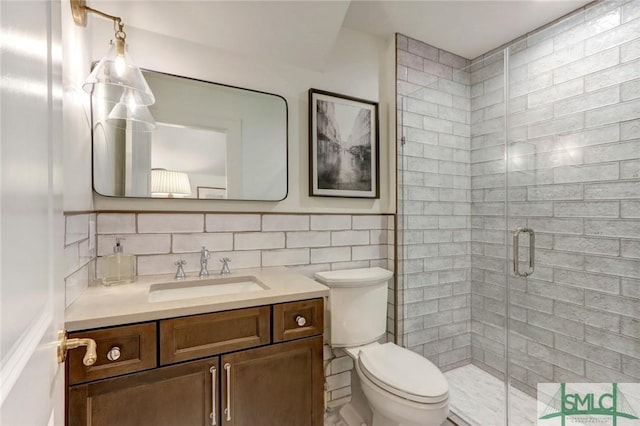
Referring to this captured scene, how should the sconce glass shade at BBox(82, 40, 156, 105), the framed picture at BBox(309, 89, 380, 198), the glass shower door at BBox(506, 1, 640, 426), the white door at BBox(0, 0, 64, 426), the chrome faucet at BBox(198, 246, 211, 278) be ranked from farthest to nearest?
the framed picture at BBox(309, 89, 380, 198)
the glass shower door at BBox(506, 1, 640, 426)
the chrome faucet at BBox(198, 246, 211, 278)
the sconce glass shade at BBox(82, 40, 156, 105)
the white door at BBox(0, 0, 64, 426)

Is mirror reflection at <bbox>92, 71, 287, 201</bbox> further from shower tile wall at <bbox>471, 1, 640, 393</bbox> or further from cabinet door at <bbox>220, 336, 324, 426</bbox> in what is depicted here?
shower tile wall at <bbox>471, 1, 640, 393</bbox>

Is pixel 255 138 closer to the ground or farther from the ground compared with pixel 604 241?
farther from the ground

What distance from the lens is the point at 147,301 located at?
1.10 meters

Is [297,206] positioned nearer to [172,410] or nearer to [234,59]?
[234,59]

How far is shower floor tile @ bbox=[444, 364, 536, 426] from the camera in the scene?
6.08 ft

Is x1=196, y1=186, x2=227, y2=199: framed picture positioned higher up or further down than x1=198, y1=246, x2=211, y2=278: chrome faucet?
higher up

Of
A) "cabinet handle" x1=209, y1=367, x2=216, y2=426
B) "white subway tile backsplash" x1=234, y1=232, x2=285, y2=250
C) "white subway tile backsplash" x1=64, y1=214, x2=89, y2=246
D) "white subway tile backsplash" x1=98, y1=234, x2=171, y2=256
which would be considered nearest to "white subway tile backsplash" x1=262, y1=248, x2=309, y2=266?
"white subway tile backsplash" x1=234, y1=232, x2=285, y2=250

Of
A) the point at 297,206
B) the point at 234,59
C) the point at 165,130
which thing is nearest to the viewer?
the point at 165,130

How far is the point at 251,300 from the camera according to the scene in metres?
1.14

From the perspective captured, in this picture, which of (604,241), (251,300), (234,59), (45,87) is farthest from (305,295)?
(604,241)

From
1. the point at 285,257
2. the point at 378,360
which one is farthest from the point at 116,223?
the point at 378,360

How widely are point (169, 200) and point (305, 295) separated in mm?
841

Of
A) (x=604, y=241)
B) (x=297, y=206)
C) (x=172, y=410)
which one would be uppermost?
(x=297, y=206)

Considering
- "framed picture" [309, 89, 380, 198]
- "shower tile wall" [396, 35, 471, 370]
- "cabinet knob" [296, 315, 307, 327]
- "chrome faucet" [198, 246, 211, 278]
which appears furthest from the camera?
"shower tile wall" [396, 35, 471, 370]
